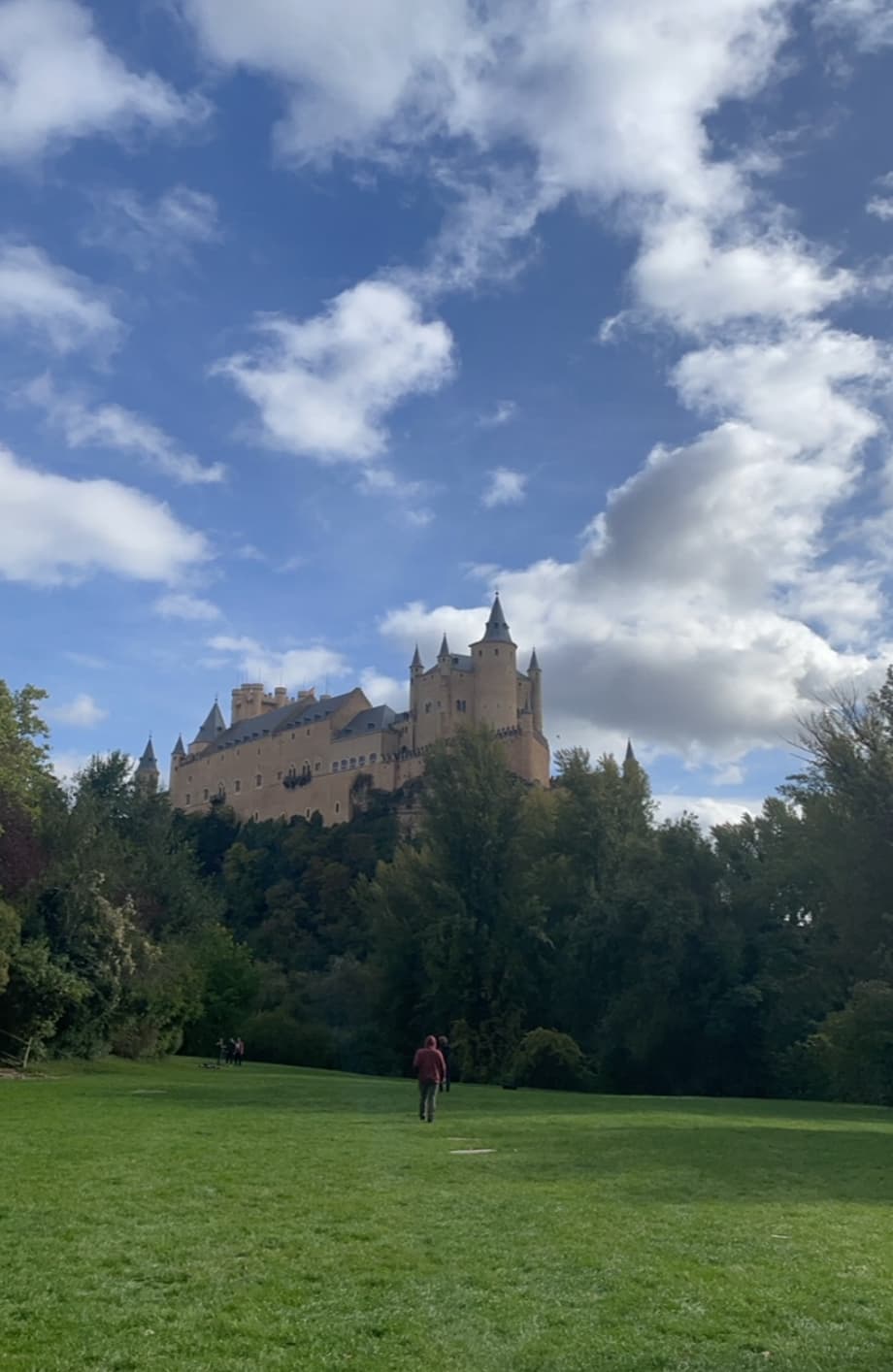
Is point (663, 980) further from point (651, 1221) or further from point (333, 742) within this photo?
point (333, 742)

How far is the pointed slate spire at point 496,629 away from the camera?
113 metres

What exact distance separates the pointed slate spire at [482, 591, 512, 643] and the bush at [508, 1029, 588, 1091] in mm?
72030

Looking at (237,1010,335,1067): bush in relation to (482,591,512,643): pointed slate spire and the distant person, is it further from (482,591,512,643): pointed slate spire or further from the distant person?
(482,591,512,643): pointed slate spire

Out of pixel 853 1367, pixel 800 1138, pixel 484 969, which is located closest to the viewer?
pixel 853 1367

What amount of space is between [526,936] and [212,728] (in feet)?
334

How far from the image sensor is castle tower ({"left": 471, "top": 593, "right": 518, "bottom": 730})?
110125 millimetres

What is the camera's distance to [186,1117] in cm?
1816

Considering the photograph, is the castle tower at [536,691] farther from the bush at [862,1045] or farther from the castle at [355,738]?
the bush at [862,1045]

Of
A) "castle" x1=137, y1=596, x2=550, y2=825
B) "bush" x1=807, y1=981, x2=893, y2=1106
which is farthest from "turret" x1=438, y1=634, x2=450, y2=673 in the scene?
"bush" x1=807, y1=981, x2=893, y2=1106

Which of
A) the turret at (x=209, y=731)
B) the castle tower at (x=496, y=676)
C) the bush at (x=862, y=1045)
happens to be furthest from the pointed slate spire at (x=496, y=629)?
the bush at (x=862, y=1045)

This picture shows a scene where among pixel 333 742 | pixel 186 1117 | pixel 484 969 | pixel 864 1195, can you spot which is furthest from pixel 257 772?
pixel 864 1195

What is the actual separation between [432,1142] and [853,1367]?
1021cm

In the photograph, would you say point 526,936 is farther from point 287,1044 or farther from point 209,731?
point 209,731

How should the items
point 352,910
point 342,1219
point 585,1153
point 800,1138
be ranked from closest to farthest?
1. point 342,1219
2. point 585,1153
3. point 800,1138
4. point 352,910
